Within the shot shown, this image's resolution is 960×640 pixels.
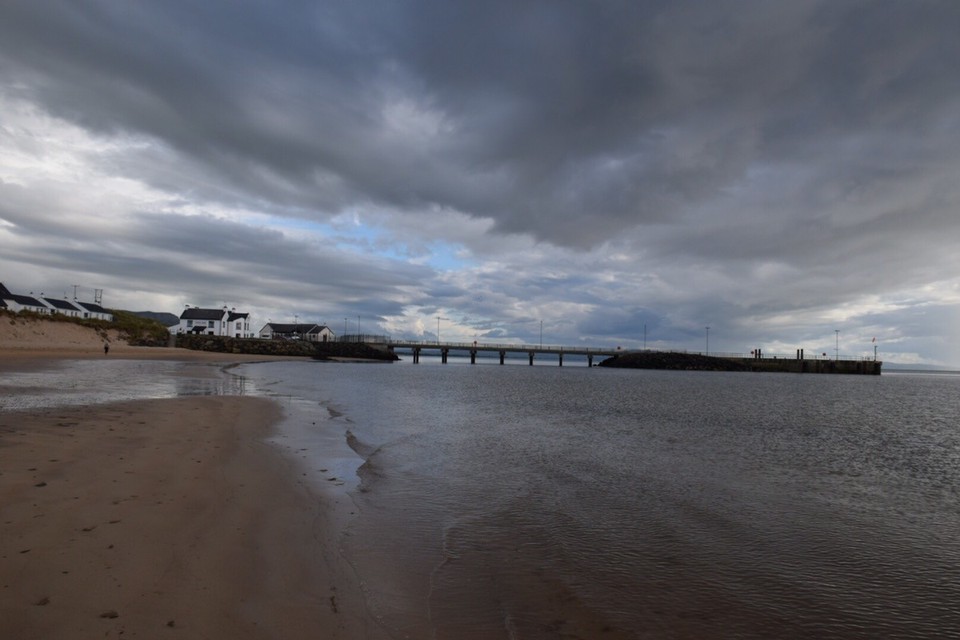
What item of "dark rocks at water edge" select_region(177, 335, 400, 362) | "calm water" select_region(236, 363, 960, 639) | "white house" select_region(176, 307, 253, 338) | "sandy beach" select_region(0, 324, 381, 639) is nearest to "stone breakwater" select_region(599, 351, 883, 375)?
"dark rocks at water edge" select_region(177, 335, 400, 362)

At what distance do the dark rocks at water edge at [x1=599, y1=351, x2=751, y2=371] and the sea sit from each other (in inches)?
4872

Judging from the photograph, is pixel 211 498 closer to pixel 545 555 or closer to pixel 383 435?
pixel 545 555

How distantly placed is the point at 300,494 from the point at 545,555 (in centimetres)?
449

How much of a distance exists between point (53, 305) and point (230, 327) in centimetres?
3490

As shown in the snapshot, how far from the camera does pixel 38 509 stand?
6645 mm

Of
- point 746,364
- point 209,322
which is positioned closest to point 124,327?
point 209,322

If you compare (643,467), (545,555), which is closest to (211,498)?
(545,555)

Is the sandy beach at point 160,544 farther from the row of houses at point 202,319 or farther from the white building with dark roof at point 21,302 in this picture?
the white building with dark roof at point 21,302

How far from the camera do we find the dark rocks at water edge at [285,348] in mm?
94625

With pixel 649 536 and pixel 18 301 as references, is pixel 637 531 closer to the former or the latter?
pixel 649 536

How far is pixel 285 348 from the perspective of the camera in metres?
109

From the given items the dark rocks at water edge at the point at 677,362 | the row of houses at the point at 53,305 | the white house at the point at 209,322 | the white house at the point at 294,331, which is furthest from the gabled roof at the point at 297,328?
the dark rocks at water edge at the point at 677,362

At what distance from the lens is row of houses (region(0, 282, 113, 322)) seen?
3578 inches

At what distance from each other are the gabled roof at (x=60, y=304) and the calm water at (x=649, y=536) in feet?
383
